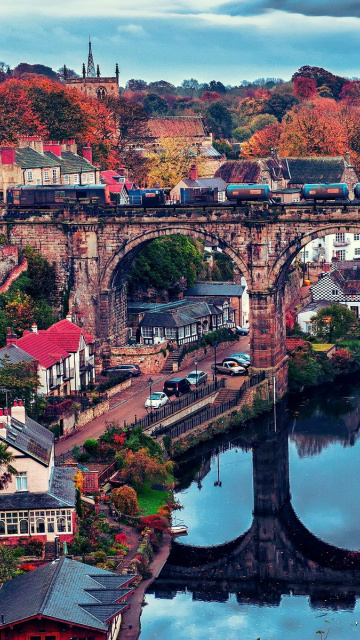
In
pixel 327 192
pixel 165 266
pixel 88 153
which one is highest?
pixel 88 153

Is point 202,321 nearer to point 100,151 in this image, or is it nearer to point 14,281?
point 14,281

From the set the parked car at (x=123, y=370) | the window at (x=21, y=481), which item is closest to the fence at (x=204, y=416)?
the parked car at (x=123, y=370)

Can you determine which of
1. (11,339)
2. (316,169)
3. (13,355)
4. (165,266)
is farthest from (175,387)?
(316,169)

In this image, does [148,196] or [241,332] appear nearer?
[148,196]

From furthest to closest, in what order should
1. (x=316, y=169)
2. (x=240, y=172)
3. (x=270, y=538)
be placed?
(x=316, y=169) → (x=240, y=172) → (x=270, y=538)

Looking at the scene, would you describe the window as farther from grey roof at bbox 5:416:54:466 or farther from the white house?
grey roof at bbox 5:416:54:466

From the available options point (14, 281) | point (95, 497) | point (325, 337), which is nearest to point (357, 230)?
point (325, 337)

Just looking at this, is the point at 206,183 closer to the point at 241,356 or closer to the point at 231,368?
the point at 241,356
